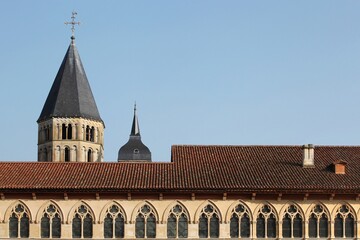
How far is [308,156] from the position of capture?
5556 centimetres

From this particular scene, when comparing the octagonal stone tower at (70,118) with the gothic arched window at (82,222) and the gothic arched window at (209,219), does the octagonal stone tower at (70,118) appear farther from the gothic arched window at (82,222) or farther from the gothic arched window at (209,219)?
the gothic arched window at (209,219)

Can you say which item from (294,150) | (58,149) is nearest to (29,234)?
(294,150)

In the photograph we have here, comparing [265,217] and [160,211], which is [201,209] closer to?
[160,211]

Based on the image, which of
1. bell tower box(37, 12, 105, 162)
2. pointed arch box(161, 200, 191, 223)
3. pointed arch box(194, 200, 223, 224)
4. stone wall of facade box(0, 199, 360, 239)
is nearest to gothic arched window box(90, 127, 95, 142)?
bell tower box(37, 12, 105, 162)

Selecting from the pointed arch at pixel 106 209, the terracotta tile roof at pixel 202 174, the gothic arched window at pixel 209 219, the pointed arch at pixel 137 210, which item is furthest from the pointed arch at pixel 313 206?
the pointed arch at pixel 106 209

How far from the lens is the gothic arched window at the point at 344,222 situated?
53.0 meters

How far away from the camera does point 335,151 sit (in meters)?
58.3

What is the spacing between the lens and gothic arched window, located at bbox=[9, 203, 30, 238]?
172 feet

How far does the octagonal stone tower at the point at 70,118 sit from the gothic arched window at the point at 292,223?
58.7 meters

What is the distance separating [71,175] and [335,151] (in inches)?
657

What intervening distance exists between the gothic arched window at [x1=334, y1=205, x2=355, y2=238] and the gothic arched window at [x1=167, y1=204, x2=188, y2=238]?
8.61 meters

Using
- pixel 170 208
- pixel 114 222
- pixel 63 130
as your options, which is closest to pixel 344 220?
pixel 170 208

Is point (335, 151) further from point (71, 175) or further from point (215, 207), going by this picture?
point (71, 175)

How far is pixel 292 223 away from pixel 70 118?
60.1 meters
